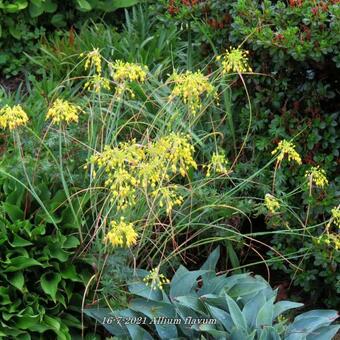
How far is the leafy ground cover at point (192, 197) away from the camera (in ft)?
11.6

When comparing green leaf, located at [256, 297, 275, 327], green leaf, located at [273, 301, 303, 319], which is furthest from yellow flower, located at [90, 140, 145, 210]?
green leaf, located at [273, 301, 303, 319]

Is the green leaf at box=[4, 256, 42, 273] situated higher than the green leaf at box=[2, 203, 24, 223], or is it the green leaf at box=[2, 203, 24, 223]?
the green leaf at box=[2, 203, 24, 223]

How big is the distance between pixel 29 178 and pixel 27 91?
216 centimetres

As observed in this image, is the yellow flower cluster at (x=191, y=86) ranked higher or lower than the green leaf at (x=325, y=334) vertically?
higher

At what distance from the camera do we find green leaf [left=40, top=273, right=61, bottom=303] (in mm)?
3661

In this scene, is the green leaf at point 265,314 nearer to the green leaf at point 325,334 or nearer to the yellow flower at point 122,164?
the green leaf at point 325,334

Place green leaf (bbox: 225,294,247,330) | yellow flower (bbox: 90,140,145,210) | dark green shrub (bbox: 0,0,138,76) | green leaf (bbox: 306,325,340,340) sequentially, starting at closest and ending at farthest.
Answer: yellow flower (bbox: 90,140,145,210), green leaf (bbox: 225,294,247,330), green leaf (bbox: 306,325,340,340), dark green shrub (bbox: 0,0,138,76)

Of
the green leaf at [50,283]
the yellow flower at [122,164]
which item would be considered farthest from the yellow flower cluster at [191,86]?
the green leaf at [50,283]

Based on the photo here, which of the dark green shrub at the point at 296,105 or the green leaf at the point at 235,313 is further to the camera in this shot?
the dark green shrub at the point at 296,105

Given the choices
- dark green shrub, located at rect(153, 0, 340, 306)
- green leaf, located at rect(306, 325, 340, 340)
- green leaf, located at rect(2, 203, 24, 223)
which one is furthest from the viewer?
dark green shrub, located at rect(153, 0, 340, 306)

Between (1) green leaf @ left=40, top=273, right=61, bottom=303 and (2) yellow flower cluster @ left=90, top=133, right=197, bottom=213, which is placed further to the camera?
(1) green leaf @ left=40, top=273, right=61, bottom=303

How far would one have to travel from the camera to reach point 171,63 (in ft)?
18.4

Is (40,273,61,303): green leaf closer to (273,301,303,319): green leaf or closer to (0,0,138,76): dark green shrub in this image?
(273,301,303,319): green leaf

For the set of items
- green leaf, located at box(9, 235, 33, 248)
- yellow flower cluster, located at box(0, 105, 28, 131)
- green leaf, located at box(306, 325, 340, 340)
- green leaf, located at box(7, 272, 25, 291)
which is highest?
yellow flower cluster, located at box(0, 105, 28, 131)
